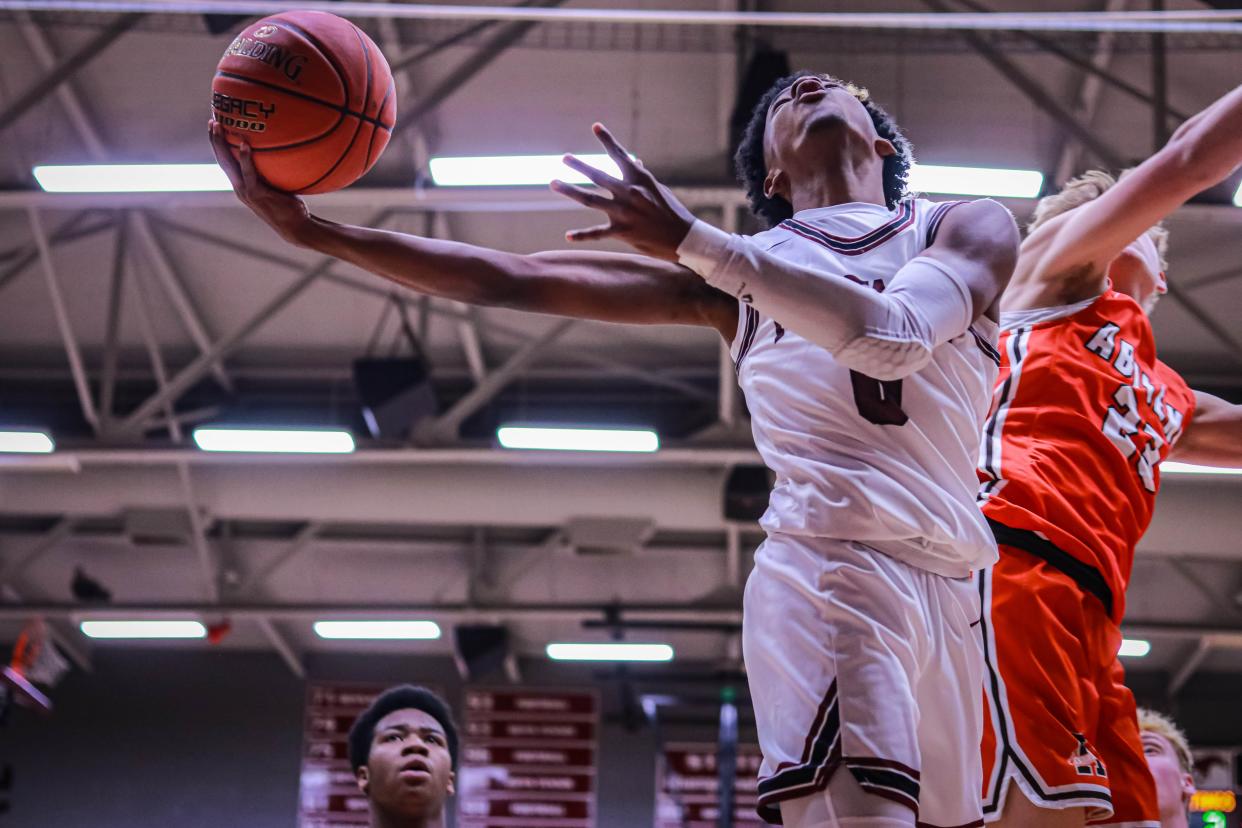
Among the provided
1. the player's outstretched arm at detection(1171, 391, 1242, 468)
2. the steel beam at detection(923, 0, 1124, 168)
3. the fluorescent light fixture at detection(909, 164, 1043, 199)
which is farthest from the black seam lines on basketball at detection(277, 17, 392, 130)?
the steel beam at detection(923, 0, 1124, 168)

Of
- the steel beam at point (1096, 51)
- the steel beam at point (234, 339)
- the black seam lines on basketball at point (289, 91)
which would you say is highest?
the steel beam at point (1096, 51)

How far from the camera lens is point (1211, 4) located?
8.90m

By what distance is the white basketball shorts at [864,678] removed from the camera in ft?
6.74

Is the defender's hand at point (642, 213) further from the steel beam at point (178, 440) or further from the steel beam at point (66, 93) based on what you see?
the steel beam at point (178, 440)

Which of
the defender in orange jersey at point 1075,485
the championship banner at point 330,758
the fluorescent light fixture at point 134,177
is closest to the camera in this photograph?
the defender in orange jersey at point 1075,485

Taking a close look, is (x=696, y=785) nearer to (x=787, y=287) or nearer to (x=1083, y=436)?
(x=1083, y=436)

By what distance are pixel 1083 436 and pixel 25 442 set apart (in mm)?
9837

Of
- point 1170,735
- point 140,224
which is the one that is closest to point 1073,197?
point 1170,735

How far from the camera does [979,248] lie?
7.72 feet

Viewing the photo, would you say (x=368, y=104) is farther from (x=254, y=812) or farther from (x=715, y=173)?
(x=254, y=812)

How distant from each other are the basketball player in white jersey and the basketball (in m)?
0.07

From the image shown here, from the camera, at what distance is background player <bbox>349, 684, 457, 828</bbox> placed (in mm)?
4457

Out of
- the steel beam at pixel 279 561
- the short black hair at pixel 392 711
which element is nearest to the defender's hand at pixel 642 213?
the short black hair at pixel 392 711

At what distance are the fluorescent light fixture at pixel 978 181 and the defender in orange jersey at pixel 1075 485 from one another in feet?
17.4
